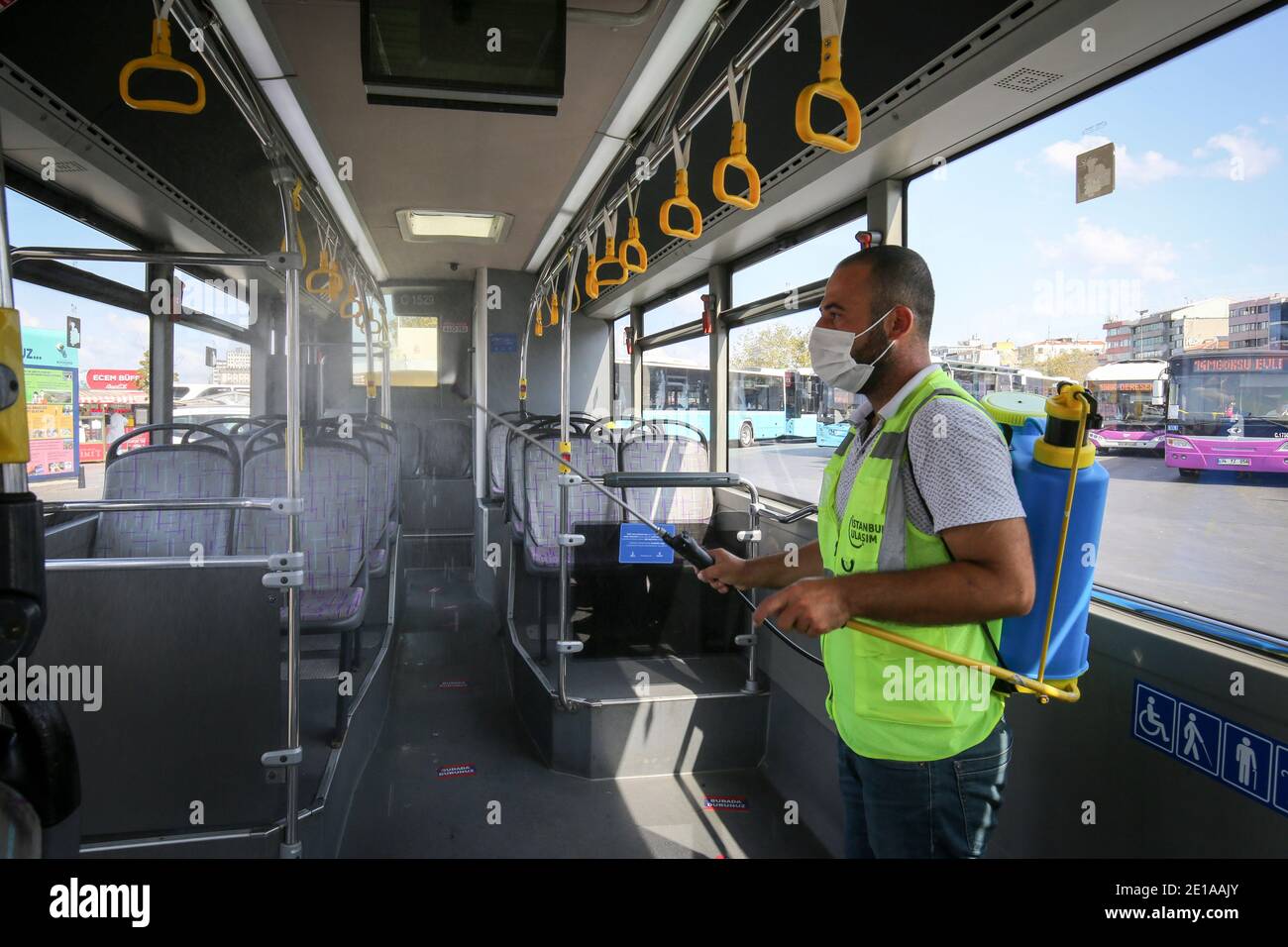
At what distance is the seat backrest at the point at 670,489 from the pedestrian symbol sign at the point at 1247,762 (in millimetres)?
2790

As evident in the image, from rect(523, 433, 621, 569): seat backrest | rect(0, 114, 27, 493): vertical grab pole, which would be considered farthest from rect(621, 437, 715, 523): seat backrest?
rect(0, 114, 27, 493): vertical grab pole

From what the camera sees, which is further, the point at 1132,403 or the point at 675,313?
the point at 675,313

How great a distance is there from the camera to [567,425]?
366 centimetres

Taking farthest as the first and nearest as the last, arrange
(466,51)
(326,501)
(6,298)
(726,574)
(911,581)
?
(326,501) → (466,51) → (726,574) → (911,581) → (6,298)

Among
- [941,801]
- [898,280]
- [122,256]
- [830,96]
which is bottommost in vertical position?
[941,801]

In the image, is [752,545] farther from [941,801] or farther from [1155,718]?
[941,801]

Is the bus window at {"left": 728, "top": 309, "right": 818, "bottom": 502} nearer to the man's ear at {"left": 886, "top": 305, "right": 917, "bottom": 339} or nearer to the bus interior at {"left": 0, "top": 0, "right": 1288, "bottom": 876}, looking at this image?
the bus interior at {"left": 0, "top": 0, "right": 1288, "bottom": 876}

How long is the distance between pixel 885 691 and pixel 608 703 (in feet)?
7.57

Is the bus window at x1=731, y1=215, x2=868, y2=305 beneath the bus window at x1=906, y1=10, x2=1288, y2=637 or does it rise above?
above

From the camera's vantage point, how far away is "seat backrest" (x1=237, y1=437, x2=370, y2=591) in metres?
3.71

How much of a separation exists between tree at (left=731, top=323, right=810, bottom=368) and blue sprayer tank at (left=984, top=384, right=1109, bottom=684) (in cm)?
289

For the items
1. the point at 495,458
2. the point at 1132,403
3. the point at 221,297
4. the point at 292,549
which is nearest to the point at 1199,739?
the point at 1132,403

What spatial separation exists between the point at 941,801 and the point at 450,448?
7.64 meters

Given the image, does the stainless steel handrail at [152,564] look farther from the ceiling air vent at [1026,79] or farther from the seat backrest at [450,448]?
the seat backrest at [450,448]
